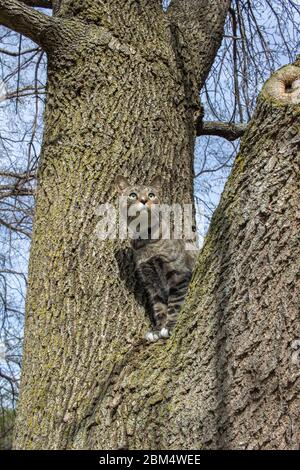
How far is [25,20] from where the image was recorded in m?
2.92

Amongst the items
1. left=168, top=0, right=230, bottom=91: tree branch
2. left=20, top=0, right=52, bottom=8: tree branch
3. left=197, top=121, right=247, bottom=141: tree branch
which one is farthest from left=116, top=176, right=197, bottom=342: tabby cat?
left=20, top=0, right=52, bottom=8: tree branch

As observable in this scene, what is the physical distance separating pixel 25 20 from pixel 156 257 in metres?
1.36

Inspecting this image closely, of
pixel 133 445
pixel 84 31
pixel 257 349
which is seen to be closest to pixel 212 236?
pixel 257 349

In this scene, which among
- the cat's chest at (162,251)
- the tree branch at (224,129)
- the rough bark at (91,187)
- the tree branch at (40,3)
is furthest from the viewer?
the tree branch at (40,3)

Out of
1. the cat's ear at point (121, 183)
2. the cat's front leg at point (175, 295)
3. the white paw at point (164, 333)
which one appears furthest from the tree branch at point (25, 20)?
the white paw at point (164, 333)

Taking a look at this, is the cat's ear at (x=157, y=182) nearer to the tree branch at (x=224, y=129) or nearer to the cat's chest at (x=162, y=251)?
the cat's chest at (x=162, y=251)

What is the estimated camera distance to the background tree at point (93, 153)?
7.31 ft

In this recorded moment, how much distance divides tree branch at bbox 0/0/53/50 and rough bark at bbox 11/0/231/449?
43 millimetres

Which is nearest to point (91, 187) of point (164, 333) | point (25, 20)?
point (164, 333)

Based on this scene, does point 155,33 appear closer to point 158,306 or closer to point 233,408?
point 158,306

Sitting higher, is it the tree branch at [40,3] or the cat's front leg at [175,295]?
the tree branch at [40,3]

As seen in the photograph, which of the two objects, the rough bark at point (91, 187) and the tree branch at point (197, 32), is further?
the tree branch at point (197, 32)

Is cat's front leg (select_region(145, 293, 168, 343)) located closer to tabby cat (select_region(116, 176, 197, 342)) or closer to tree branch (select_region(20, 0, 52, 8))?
tabby cat (select_region(116, 176, 197, 342))

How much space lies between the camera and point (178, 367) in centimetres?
186
